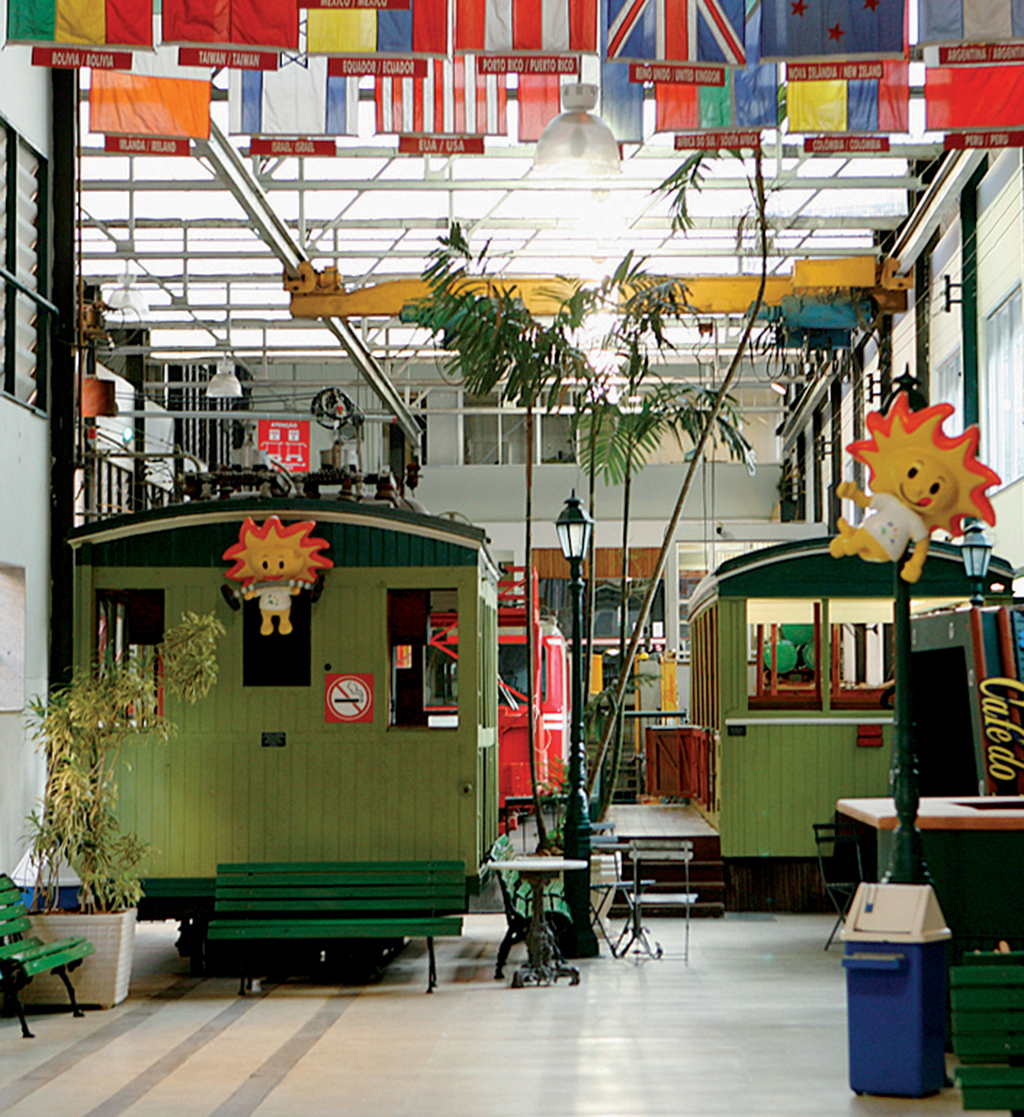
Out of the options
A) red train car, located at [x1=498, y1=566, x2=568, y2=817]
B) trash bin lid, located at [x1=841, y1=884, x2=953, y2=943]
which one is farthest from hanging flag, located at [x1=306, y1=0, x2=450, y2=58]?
red train car, located at [x1=498, y1=566, x2=568, y2=817]

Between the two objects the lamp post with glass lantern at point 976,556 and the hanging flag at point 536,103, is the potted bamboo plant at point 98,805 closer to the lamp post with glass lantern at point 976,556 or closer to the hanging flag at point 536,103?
the hanging flag at point 536,103

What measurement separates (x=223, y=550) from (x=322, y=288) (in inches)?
350

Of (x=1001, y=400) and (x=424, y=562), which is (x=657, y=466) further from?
(x=424, y=562)

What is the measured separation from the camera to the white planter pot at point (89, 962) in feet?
27.9

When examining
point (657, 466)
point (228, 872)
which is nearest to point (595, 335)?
point (228, 872)

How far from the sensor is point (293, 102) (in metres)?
10.2

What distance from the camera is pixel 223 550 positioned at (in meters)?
9.81

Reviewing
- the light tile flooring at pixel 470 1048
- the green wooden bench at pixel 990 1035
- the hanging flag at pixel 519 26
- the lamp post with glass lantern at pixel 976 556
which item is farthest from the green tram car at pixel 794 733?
the green wooden bench at pixel 990 1035

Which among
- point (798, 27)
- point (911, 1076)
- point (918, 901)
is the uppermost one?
point (798, 27)

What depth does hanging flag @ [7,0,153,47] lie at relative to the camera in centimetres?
767

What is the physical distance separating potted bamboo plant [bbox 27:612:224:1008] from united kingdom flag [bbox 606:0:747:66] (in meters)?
4.20

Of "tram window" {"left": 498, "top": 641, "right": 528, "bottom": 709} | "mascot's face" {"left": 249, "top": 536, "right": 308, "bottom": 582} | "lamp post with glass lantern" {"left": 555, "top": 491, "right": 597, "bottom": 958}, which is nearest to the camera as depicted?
"mascot's face" {"left": 249, "top": 536, "right": 308, "bottom": 582}

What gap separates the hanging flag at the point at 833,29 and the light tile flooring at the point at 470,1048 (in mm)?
5102

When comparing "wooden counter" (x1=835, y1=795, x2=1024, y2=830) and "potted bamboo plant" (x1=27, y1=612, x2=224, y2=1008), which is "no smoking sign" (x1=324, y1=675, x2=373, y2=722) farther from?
"wooden counter" (x1=835, y1=795, x2=1024, y2=830)
